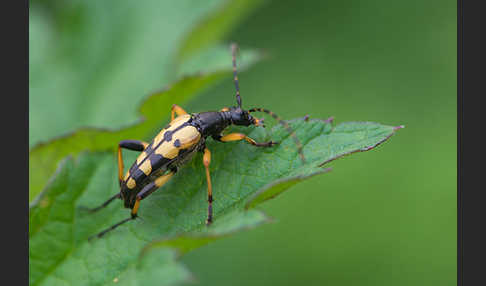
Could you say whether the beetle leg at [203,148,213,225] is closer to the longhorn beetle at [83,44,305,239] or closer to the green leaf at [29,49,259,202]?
the longhorn beetle at [83,44,305,239]

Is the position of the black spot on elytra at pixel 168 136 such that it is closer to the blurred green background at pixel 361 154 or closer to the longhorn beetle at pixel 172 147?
the longhorn beetle at pixel 172 147


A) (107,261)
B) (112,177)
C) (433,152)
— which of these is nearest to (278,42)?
(433,152)

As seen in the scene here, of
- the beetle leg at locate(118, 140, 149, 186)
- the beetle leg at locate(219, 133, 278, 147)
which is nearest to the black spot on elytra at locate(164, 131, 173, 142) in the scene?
the beetle leg at locate(118, 140, 149, 186)

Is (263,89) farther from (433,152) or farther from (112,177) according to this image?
(112,177)

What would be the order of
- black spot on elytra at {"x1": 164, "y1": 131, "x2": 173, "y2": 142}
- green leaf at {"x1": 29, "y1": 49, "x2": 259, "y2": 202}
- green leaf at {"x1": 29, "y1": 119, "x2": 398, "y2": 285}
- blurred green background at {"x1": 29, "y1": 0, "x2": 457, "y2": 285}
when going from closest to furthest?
green leaf at {"x1": 29, "y1": 119, "x2": 398, "y2": 285} → green leaf at {"x1": 29, "y1": 49, "x2": 259, "y2": 202} → black spot on elytra at {"x1": 164, "y1": 131, "x2": 173, "y2": 142} → blurred green background at {"x1": 29, "y1": 0, "x2": 457, "y2": 285}

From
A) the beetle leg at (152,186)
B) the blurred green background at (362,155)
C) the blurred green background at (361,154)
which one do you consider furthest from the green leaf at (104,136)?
the blurred green background at (362,155)
